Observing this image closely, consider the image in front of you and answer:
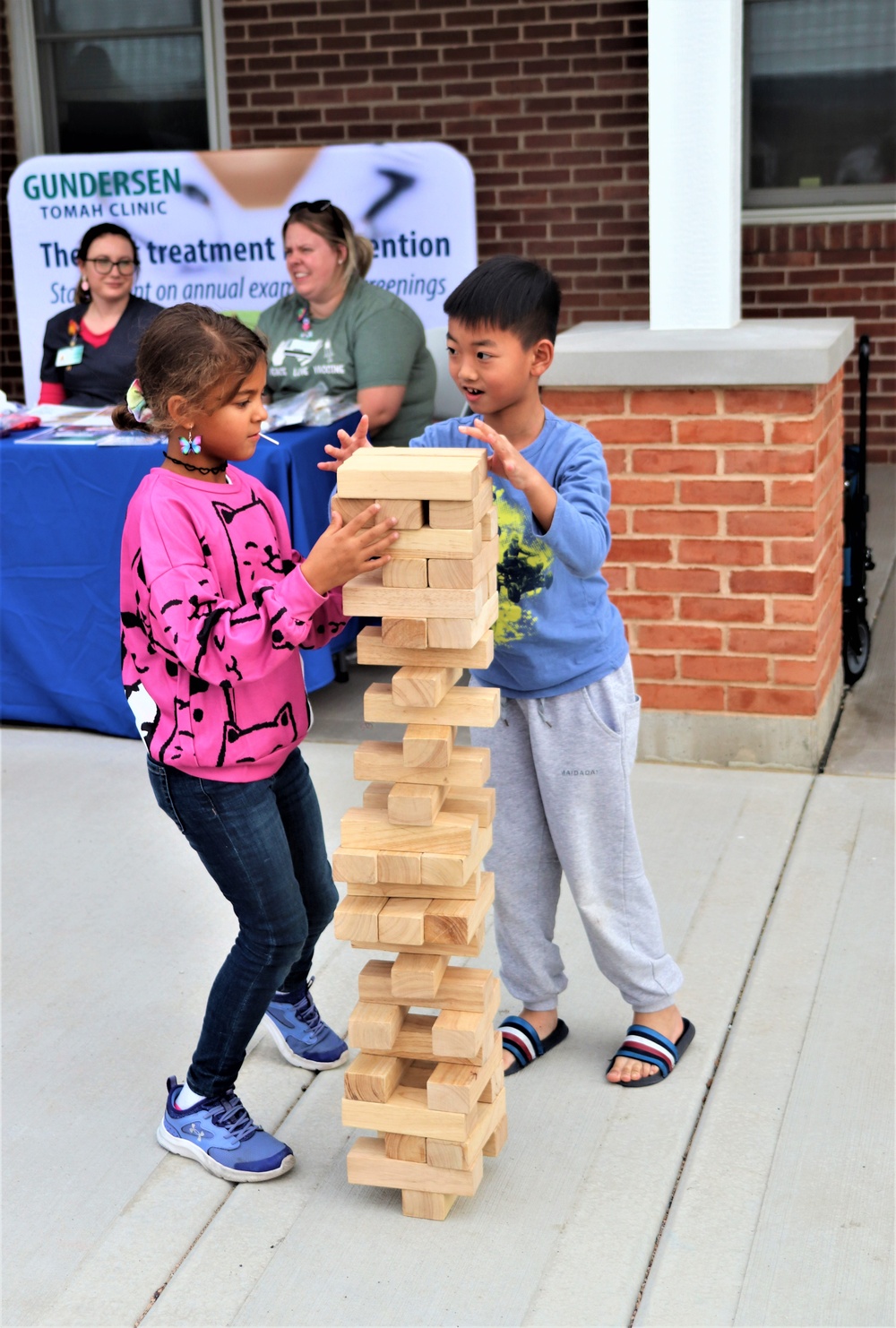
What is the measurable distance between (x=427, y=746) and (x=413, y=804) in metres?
0.09

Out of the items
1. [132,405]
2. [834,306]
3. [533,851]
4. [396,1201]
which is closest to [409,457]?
[132,405]

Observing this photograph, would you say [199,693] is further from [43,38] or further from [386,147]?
[43,38]

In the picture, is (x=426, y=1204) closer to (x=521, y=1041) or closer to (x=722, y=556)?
(x=521, y=1041)

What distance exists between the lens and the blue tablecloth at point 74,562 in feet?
15.5

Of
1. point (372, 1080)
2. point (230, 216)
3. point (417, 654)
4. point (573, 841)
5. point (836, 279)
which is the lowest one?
point (372, 1080)

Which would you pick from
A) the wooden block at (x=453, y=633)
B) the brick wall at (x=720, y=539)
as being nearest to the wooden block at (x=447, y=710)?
the wooden block at (x=453, y=633)

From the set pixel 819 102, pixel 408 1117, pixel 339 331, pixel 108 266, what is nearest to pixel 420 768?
pixel 408 1117

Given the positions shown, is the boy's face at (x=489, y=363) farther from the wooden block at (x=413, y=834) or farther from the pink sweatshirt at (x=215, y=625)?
the wooden block at (x=413, y=834)

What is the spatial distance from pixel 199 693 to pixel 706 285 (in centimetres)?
255

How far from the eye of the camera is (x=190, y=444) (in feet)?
7.70

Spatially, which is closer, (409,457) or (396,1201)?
(409,457)

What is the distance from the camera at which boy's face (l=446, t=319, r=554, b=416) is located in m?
2.39

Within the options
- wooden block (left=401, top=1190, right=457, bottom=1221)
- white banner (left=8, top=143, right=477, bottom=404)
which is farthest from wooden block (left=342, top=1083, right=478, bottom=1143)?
white banner (left=8, top=143, right=477, bottom=404)

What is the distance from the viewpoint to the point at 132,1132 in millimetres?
2756
